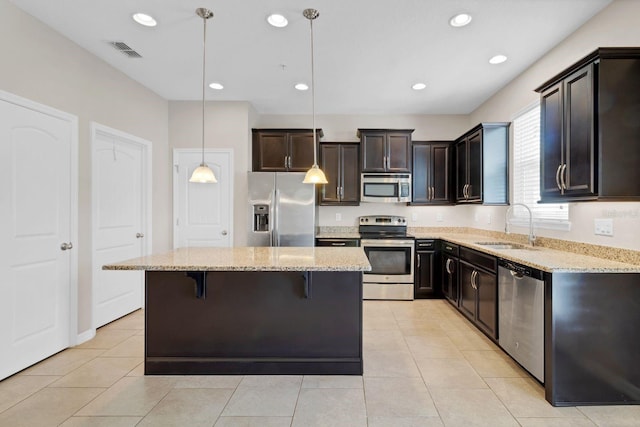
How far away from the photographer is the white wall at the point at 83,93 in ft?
7.94

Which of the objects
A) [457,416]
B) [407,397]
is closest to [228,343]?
[407,397]

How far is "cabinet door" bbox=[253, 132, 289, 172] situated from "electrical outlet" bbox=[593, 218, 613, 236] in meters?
3.54

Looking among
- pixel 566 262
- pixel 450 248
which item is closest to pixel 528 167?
pixel 450 248

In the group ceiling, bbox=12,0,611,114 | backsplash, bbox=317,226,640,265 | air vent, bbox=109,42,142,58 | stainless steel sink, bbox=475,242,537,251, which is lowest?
stainless steel sink, bbox=475,242,537,251

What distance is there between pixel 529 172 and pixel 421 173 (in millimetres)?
1553

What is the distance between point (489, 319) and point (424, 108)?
3116 millimetres

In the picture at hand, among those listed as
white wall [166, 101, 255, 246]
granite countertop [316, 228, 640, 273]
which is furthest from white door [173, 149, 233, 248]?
granite countertop [316, 228, 640, 273]

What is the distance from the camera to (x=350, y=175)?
4.79 m

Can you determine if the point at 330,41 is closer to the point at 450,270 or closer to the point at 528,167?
the point at 528,167

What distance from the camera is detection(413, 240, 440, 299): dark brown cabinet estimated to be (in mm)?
4457

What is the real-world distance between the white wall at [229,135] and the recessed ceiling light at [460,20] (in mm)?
2819

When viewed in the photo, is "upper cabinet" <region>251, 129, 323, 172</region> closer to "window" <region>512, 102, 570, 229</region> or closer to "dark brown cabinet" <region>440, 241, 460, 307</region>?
"dark brown cabinet" <region>440, 241, 460, 307</region>

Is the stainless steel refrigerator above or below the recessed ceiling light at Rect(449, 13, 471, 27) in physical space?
below

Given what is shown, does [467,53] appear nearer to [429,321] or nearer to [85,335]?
[429,321]
